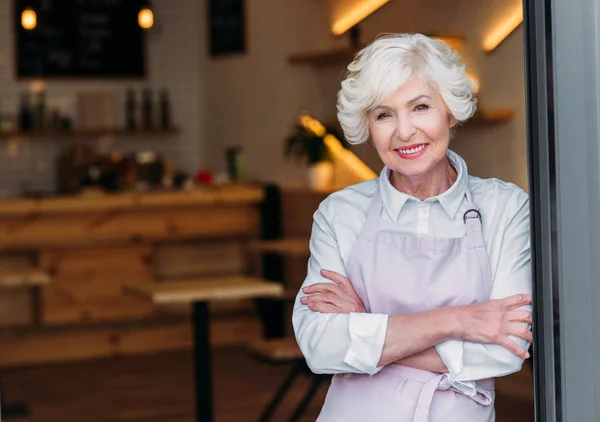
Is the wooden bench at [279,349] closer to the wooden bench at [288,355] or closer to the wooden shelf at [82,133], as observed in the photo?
the wooden bench at [288,355]

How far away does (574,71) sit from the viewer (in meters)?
2.01

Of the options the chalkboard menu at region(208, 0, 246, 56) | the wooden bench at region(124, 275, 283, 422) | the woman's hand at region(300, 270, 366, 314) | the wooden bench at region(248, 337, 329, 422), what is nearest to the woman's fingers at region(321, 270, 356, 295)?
the woman's hand at region(300, 270, 366, 314)

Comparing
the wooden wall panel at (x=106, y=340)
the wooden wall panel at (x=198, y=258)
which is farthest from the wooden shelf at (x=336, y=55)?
the wooden wall panel at (x=106, y=340)

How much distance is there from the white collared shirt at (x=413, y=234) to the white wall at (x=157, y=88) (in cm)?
696

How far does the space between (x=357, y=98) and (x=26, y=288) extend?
528 cm

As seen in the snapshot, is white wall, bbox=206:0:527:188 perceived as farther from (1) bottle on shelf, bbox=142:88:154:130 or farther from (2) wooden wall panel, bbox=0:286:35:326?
(1) bottle on shelf, bbox=142:88:154:130

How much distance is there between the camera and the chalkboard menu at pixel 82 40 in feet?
28.3

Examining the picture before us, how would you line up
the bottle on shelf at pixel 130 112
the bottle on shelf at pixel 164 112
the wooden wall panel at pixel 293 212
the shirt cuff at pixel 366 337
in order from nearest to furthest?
the shirt cuff at pixel 366 337 → the wooden wall panel at pixel 293 212 → the bottle on shelf at pixel 130 112 → the bottle on shelf at pixel 164 112

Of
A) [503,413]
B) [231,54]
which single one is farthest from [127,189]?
[503,413]

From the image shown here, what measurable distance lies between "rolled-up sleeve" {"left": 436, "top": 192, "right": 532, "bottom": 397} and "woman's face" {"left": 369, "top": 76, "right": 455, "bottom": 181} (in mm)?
207

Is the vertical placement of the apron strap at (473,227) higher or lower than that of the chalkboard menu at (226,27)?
lower

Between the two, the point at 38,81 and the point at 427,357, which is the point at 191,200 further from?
the point at 427,357

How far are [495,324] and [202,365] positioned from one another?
3138 millimetres

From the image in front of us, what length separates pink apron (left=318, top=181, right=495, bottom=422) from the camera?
2.00 meters
